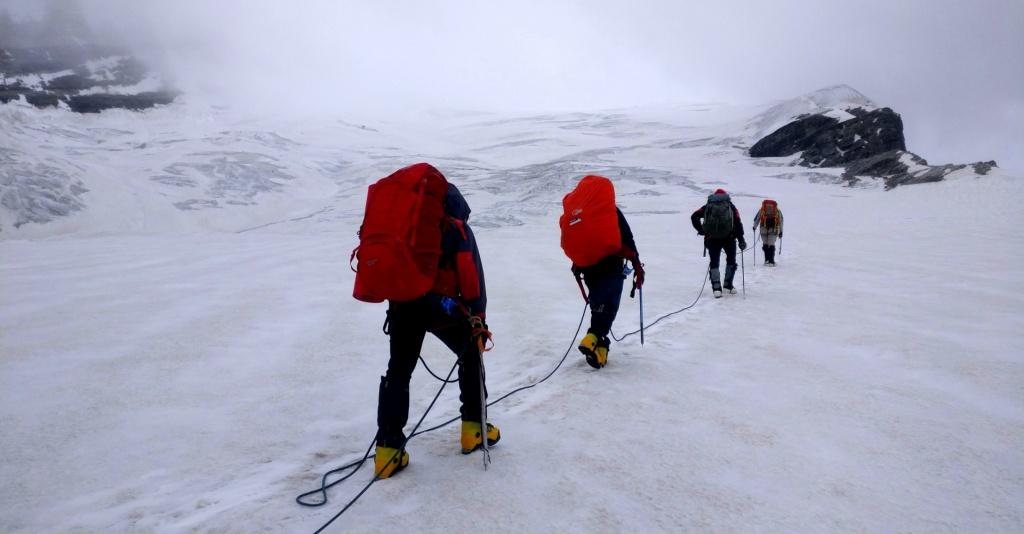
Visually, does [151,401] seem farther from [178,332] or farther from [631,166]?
[631,166]

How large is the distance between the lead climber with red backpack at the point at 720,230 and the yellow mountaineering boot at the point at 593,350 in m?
4.12

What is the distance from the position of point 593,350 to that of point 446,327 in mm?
2026

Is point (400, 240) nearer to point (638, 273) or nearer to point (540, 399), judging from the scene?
point (540, 399)

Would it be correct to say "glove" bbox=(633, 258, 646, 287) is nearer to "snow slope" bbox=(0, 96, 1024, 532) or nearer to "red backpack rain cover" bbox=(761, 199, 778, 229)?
"snow slope" bbox=(0, 96, 1024, 532)

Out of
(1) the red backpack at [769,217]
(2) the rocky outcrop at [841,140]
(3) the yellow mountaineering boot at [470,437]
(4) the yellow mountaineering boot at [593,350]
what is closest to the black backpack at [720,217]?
(1) the red backpack at [769,217]

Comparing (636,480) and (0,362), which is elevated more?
(0,362)

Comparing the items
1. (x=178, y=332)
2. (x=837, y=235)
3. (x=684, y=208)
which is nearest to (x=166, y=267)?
(x=178, y=332)

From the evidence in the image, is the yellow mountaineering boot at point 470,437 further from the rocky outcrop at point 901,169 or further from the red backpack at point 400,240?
the rocky outcrop at point 901,169

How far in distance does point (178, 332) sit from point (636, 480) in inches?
213

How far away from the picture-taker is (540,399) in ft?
13.6

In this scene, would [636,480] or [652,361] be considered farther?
[652,361]

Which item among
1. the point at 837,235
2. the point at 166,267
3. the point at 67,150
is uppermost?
the point at 67,150

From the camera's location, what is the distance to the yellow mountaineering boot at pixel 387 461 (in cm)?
286

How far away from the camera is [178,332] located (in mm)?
6031
